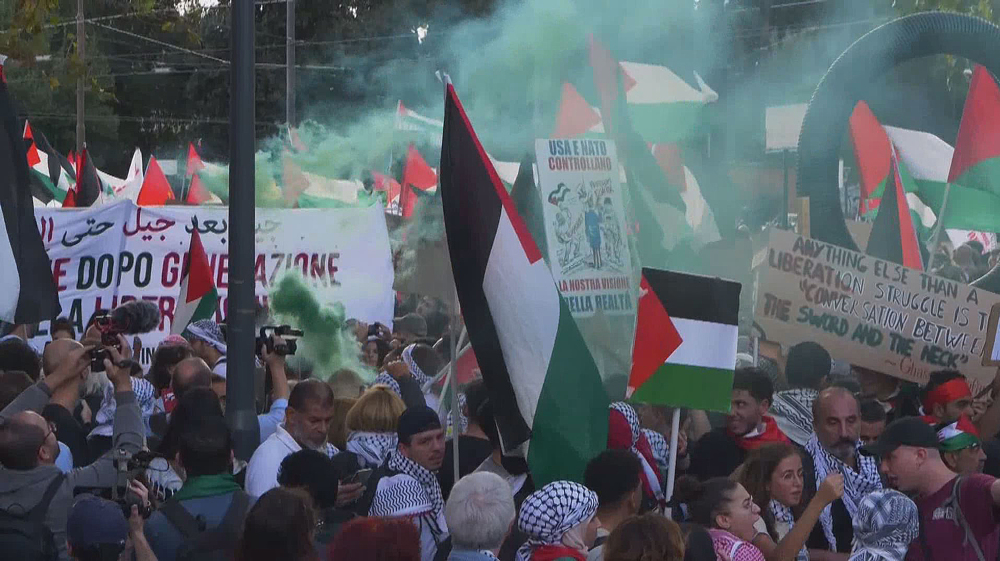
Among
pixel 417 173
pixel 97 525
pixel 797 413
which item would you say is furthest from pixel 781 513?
pixel 417 173

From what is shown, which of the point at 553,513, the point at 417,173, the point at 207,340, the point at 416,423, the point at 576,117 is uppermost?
the point at 576,117

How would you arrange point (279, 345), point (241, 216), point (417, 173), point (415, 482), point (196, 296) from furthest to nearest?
point (417, 173)
point (196, 296)
point (279, 345)
point (241, 216)
point (415, 482)

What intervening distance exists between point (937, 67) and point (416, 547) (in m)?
24.2

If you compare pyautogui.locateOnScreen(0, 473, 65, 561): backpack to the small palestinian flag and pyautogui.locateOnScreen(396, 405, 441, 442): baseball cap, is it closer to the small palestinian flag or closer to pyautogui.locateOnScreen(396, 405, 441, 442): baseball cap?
pyautogui.locateOnScreen(396, 405, 441, 442): baseball cap

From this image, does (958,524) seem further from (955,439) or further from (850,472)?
(850,472)

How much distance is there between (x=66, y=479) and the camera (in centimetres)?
489

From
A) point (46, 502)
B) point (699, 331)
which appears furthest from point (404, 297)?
point (46, 502)

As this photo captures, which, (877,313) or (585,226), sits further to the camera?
(585,226)

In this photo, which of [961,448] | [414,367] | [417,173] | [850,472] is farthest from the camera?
[417,173]

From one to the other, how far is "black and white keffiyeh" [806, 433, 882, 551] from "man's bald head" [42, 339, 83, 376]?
10.6 feet

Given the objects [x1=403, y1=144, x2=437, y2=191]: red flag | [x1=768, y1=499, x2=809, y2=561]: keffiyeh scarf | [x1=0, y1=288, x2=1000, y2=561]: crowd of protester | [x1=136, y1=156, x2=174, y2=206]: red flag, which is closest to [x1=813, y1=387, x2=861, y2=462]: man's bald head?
[x1=0, y1=288, x2=1000, y2=561]: crowd of protester

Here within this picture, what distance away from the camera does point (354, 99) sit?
132 feet

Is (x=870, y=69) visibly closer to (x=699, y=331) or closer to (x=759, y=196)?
(x=699, y=331)

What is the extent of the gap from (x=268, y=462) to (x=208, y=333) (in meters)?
3.26
